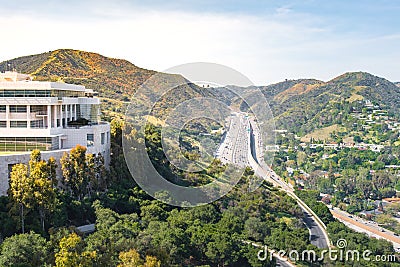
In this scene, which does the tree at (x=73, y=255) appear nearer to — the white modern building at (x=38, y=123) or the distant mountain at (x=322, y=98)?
the white modern building at (x=38, y=123)

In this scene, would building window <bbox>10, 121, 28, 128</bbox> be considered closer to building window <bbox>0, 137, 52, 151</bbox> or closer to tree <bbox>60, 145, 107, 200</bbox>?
building window <bbox>0, 137, 52, 151</bbox>

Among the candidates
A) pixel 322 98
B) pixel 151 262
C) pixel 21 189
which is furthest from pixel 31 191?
pixel 322 98

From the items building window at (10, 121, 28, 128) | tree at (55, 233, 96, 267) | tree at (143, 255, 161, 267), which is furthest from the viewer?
building window at (10, 121, 28, 128)

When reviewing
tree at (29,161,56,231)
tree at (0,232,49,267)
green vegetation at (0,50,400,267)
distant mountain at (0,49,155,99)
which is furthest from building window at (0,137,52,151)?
distant mountain at (0,49,155,99)

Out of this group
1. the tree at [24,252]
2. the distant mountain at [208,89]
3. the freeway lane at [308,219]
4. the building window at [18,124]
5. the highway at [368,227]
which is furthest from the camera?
the highway at [368,227]

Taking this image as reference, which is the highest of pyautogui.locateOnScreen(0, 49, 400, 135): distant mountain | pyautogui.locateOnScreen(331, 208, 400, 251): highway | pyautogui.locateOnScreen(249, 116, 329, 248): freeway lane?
pyautogui.locateOnScreen(0, 49, 400, 135): distant mountain

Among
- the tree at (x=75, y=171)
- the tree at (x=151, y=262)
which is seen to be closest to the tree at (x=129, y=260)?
the tree at (x=151, y=262)
